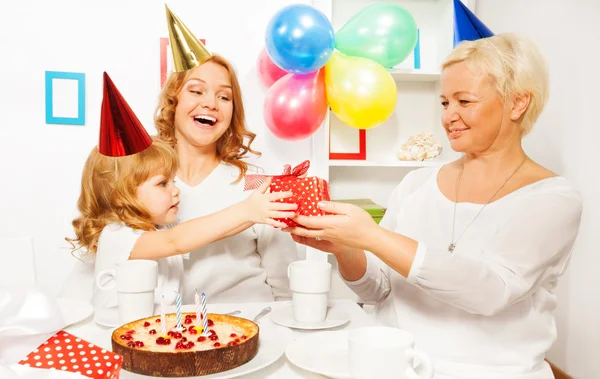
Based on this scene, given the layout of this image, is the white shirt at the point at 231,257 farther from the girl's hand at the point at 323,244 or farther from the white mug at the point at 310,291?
the white mug at the point at 310,291

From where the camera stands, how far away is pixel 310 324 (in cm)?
121

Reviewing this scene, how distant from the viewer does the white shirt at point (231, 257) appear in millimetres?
1949

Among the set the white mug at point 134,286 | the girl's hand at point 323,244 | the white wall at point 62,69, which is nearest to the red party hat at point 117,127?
the white mug at point 134,286

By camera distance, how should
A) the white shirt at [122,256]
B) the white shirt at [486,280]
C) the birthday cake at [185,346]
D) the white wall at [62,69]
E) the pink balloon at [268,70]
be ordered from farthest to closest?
the white wall at [62,69] < the pink balloon at [268,70] < the white shirt at [122,256] < the white shirt at [486,280] < the birthday cake at [185,346]

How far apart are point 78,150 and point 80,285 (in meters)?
0.80

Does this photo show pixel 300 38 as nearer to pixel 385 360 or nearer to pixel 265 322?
pixel 265 322

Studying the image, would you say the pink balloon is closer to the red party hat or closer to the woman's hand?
the red party hat

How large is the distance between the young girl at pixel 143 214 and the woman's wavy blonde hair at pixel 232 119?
36 centimetres

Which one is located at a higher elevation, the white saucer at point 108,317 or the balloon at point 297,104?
the balloon at point 297,104

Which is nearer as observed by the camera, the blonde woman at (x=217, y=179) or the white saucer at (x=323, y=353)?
the white saucer at (x=323, y=353)

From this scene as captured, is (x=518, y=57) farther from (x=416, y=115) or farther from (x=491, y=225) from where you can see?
(x=416, y=115)

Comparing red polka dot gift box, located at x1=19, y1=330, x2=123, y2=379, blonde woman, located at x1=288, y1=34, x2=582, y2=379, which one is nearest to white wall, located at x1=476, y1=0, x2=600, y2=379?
blonde woman, located at x1=288, y1=34, x2=582, y2=379

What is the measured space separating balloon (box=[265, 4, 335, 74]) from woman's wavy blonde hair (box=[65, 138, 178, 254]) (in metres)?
0.55

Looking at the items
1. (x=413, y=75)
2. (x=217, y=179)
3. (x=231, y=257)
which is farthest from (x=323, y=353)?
(x=413, y=75)
